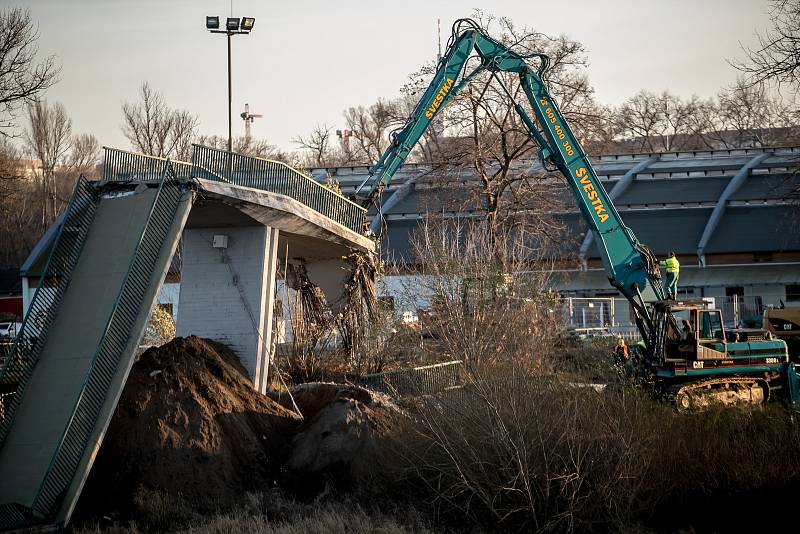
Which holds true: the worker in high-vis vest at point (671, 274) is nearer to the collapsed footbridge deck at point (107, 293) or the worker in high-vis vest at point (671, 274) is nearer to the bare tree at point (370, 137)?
the collapsed footbridge deck at point (107, 293)

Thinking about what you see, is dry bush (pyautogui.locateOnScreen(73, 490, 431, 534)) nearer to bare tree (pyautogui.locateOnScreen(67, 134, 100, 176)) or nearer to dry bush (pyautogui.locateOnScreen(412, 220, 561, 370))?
dry bush (pyautogui.locateOnScreen(412, 220, 561, 370))

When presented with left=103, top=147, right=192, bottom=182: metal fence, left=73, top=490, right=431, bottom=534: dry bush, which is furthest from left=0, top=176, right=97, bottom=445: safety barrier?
left=73, top=490, right=431, bottom=534: dry bush

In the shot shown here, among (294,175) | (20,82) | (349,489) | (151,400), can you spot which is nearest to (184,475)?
(151,400)

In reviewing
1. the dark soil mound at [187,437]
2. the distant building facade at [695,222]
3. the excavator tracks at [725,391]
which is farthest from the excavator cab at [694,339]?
the distant building facade at [695,222]

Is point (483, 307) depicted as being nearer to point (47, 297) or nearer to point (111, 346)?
point (111, 346)

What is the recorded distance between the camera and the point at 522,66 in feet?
85.6

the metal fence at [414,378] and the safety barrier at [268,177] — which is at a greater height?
the safety barrier at [268,177]

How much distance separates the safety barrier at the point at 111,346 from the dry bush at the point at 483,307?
7517mm

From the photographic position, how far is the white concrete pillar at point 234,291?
831 inches

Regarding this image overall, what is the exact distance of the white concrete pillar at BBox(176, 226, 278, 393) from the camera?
2111 centimetres

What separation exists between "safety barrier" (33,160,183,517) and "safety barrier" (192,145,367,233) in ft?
4.36

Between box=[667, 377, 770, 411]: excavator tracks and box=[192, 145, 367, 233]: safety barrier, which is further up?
box=[192, 145, 367, 233]: safety barrier

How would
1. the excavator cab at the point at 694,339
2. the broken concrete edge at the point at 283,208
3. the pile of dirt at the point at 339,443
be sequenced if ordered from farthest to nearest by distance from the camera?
the excavator cab at the point at 694,339
the broken concrete edge at the point at 283,208
the pile of dirt at the point at 339,443

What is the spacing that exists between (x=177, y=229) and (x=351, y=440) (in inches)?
186
